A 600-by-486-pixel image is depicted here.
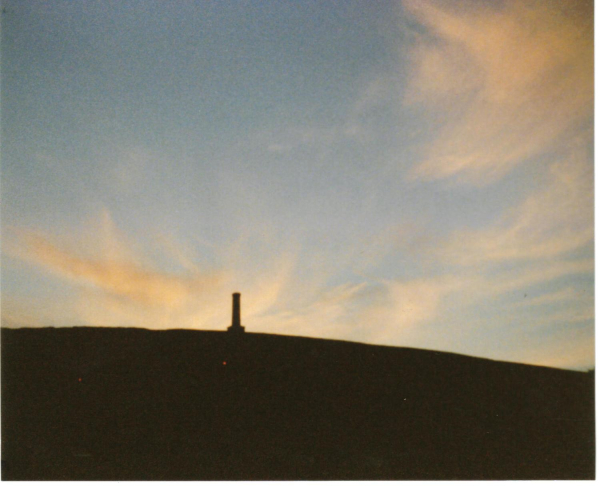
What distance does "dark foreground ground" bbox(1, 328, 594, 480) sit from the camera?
152 inches

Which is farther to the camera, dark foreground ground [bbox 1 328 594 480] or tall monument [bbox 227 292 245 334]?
tall monument [bbox 227 292 245 334]

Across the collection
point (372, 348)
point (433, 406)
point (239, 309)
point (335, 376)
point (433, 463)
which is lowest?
point (433, 463)

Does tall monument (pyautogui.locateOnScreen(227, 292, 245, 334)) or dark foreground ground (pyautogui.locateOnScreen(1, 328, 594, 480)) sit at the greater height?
tall monument (pyautogui.locateOnScreen(227, 292, 245, 334))

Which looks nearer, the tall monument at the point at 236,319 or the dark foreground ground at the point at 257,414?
the dark foreground ground at the point at 257,414

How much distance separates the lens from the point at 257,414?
4.26 meters

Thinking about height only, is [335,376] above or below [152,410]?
above

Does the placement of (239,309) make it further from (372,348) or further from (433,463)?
(433,463)

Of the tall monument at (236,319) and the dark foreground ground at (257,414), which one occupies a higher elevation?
the tall monument at (236,319)

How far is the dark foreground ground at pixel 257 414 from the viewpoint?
12.6 ft

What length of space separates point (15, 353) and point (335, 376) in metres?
3.18

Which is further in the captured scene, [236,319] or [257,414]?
[236,319]

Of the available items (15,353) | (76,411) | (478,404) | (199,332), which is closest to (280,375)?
(199,332)

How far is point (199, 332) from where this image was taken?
4.94 m

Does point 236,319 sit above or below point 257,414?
above
